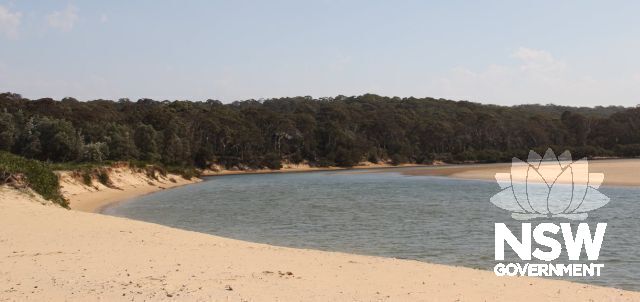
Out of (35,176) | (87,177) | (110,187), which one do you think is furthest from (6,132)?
(35,176)

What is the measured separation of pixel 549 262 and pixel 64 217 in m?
15.3

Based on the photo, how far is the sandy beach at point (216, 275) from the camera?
31.4 feet

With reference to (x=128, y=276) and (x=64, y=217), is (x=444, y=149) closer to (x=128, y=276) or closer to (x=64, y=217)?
(x=64, y=217)

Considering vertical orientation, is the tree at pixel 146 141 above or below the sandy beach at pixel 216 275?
above

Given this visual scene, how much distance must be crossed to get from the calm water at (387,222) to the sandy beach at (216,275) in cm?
261

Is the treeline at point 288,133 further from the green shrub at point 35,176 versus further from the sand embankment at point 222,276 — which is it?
the sand embankment at point 222,276

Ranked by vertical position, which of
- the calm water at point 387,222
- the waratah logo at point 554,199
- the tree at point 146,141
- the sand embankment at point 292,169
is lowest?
the calm water at point 387,222

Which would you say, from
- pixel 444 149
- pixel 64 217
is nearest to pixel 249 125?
pixel 444 149

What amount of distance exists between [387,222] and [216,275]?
542 inches

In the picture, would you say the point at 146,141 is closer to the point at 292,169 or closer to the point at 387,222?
the point at 292,169

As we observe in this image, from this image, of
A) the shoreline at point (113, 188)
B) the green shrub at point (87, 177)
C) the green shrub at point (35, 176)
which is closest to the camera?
the green shrub at point (35, 176)

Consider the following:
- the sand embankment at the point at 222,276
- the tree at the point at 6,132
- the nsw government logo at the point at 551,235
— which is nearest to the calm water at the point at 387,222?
the nsw government logo at the point at 551,235

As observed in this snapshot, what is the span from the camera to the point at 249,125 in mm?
99938

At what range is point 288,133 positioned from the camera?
10356cm
